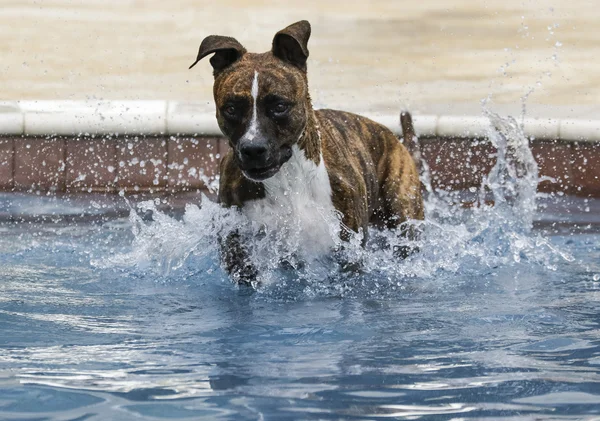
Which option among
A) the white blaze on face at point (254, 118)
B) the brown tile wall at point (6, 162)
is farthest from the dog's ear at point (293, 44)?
the brown tile wall at point (6, 162)

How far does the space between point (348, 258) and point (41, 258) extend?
197 cm

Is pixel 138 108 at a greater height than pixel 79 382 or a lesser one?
greater

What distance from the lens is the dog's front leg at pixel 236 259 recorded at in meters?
4.43

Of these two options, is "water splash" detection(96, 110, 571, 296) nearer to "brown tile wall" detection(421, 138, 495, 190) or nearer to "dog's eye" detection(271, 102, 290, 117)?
"dog's eye" detection(271, 102, 290, 117)

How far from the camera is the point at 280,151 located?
4.05 meters

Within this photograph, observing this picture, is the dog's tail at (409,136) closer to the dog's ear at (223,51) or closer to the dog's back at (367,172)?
the dog's back at (367,172)

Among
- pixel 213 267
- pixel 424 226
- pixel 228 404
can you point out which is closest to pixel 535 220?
pixel 424 226

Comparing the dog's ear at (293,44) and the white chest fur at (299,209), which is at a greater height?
the dog's ear at (293,44)

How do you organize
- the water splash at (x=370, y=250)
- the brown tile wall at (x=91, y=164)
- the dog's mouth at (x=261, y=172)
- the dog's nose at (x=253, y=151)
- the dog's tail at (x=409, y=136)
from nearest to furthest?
the dog's nose at (x=253, y=151), the dog's mouth at (x=261, y=172), the water splash at (x=370, y=250), the dog's tail at (x=409, y=136), the brown tile wall at (x=91, y=164)

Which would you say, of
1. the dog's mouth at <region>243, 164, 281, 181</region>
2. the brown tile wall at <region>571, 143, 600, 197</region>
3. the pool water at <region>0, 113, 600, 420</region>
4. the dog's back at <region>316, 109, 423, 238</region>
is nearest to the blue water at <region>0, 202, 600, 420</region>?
the pool water at <region>0, 113, 600, 420</region>

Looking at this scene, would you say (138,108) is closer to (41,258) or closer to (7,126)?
(7,126)

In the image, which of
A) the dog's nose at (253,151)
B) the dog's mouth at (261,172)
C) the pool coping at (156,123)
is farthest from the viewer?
the pool coping at (156,123)

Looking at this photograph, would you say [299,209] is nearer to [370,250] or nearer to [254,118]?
[254,118]

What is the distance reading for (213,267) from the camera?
5.13m
